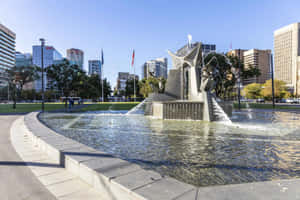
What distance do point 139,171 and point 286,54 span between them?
130494 mm

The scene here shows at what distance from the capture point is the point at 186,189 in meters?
2.43

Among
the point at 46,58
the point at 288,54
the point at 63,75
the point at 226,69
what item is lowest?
the point at 226,69

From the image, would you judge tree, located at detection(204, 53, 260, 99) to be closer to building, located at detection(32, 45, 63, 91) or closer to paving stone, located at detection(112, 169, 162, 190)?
paving stone, located at detection(112, 169, 162, 190)

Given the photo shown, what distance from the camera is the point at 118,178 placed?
275 centimetres

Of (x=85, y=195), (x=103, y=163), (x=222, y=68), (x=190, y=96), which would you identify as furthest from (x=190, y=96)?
(x=222, y=68)

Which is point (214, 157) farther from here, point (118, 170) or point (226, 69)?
point (226, 69)

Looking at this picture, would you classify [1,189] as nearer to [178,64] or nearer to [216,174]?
[216,174]

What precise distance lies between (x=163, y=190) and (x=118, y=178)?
72 cm

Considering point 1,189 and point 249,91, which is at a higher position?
point 249,91

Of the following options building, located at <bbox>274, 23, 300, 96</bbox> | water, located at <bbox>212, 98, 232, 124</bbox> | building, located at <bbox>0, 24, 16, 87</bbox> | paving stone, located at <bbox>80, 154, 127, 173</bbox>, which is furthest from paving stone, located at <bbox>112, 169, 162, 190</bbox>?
building, located at <bbox>0, 24, 16, 87</bbox>

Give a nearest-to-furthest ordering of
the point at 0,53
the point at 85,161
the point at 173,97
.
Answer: the point at 85,161 → the point at 173,97 → the point at 0,53

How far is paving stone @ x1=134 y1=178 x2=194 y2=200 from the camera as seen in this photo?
2254mm

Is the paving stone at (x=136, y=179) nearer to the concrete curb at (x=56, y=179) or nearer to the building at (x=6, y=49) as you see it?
the concrete curb at (x=56, y=179)

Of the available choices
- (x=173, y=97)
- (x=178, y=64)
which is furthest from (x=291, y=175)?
(x=178, y=64)
